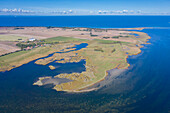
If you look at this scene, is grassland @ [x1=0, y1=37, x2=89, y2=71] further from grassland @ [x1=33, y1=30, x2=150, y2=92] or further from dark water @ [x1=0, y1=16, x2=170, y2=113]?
grassland @ [x1=33, y1=30, x2=150, y2=92]

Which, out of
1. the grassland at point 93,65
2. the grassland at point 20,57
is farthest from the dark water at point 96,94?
the grassland at point 20,57

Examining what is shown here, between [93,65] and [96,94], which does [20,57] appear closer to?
[93,65]

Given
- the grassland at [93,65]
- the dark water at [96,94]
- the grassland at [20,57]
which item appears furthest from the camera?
the grassland at [20,57]

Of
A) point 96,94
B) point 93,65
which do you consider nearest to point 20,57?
point 93,65

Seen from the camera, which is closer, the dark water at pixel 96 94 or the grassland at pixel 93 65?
the dark water at pixel 96 94

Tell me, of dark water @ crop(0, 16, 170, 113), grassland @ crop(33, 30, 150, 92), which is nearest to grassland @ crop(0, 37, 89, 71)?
dark water @ crop(0, 16, 170, 113)

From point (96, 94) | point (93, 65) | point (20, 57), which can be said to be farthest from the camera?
point (20, 57)

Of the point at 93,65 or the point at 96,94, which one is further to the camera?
the point at 93,65

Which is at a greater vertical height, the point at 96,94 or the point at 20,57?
the point at 20,57

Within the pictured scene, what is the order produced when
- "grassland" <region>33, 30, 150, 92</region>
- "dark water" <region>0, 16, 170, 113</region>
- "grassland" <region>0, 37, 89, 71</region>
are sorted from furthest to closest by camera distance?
"grassland" <region>0, 37, 89, 71</region>
"grassland" <region>33, 30, 150, 92</region>
"dark water" <region>0, 16, 170, 113</region>

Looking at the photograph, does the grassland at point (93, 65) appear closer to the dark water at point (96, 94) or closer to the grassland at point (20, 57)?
the dark water at point (96, 94)

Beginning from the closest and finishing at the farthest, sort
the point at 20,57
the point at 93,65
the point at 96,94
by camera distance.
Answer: the point at 96,94 → the point at 93,65 → the point at 20,57
